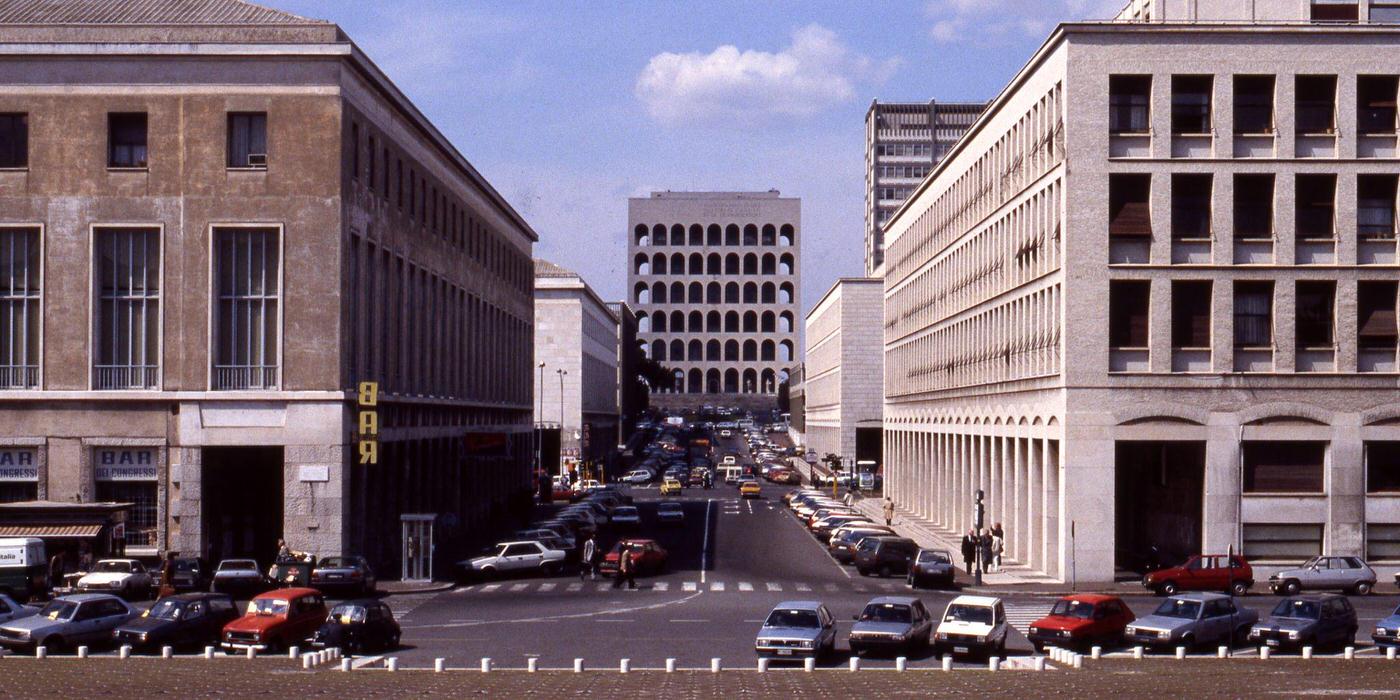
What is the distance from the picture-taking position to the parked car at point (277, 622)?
123 feet

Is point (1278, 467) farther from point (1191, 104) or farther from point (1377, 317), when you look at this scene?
point (1191, 104)

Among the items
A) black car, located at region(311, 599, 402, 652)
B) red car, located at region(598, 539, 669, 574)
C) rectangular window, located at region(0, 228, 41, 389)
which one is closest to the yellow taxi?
red car, located at region(598, 539, 669, 574)

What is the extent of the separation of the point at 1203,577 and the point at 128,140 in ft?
134

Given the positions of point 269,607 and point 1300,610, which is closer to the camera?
point 269,607

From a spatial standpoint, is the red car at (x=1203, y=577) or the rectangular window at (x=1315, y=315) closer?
the red car at (x=1203, y=577)

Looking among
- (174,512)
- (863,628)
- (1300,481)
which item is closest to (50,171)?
(174,512)

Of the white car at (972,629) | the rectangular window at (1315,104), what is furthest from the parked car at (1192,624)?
the rectangular window at (1315,104)

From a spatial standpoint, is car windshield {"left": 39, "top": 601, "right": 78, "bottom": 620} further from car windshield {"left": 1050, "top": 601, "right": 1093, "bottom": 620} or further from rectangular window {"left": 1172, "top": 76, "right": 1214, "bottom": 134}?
rectangular window {"left": 1172, "top": 76, "right": 1214, "bottom": 134}

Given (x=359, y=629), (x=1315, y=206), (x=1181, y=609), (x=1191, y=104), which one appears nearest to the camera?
(x=359, y=629)

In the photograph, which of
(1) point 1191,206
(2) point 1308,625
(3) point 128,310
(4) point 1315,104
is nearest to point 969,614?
(2) point 1308,625

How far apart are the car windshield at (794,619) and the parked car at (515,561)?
26749 mm

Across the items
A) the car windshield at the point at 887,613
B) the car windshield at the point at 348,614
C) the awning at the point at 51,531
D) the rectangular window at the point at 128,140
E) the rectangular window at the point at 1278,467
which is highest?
the rectangular window at the point at 128,140

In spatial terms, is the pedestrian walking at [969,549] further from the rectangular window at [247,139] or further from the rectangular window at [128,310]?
the rectangular window at [128,310]

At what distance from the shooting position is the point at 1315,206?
2340 inches
